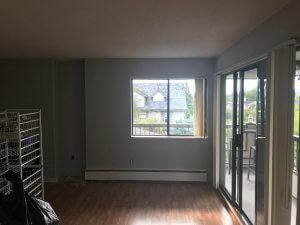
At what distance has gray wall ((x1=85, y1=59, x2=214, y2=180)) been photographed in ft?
16.6

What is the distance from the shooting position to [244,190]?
359cm

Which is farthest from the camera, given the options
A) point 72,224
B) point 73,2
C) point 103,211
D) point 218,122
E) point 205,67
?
point 205,67

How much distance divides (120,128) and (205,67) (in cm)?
192

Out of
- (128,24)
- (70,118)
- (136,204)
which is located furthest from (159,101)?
(128,24)

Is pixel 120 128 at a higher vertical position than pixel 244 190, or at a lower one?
higher

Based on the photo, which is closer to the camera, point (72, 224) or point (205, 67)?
point (72, 224)

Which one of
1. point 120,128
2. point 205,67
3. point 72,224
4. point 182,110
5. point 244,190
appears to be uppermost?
point 205,67

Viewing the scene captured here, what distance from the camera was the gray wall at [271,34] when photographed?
6.65 feet

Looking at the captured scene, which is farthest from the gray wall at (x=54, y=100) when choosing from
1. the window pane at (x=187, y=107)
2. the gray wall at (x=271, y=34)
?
the gray wall at (x=271, y=34)

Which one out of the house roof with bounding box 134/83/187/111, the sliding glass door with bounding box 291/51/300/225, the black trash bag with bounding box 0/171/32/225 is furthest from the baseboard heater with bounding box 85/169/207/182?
the black trash bag with bounding box 0/171/32/225

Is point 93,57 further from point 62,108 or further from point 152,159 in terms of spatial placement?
point 152,159

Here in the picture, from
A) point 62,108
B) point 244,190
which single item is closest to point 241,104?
point 244,190

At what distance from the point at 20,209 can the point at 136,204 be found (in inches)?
90.6

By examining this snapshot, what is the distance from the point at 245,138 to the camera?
349 cm
